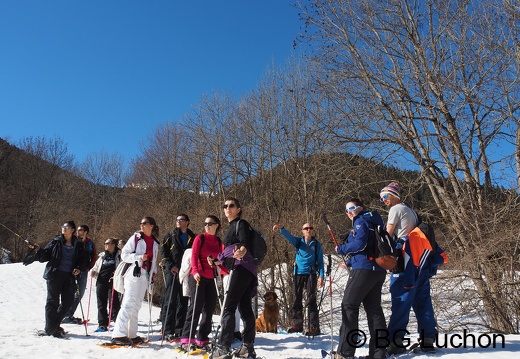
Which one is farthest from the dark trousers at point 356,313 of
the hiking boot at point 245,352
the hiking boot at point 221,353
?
the hiking boot at point 221,353

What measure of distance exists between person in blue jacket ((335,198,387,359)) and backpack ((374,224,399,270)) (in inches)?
2.3

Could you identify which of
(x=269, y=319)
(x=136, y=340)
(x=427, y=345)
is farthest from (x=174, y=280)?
(x=427, y=345)

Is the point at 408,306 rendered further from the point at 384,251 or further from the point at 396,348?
the point at 384,251

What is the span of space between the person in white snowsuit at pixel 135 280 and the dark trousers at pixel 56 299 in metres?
1.44

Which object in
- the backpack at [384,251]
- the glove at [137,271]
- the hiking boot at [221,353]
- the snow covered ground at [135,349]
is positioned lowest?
the snow covered ground at [135,349]

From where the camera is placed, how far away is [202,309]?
5.86m

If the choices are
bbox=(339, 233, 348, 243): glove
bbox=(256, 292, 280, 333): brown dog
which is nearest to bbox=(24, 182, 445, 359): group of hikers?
bbox=(339, 233, 348, 243): glove

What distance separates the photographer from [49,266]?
22.9ft

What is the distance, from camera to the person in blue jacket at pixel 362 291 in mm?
4578

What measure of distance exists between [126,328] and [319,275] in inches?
137

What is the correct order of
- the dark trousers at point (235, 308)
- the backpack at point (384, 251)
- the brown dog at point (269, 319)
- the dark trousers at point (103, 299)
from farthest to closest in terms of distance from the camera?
1. the dark trousers at point (103, 299)
2. the brown dog at point (269, 319)
3. the dark trousers at point (235, 308)
4. the backpack at point (384, 251)

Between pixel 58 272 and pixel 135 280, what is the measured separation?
173 cm

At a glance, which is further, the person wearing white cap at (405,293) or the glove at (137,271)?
the glove at (137,271)

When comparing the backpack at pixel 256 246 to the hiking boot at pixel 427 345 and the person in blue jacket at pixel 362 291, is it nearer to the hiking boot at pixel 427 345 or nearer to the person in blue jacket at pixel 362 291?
the person in blue jacket at pixel 362 291
